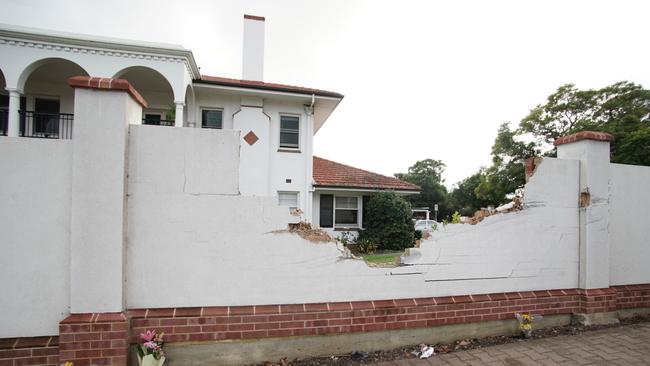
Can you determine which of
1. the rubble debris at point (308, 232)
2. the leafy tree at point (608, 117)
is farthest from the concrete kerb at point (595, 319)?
the leafy tree at point (608, 117)

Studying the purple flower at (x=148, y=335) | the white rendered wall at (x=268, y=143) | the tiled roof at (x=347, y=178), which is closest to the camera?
the purple flower at (x=148, y=335)

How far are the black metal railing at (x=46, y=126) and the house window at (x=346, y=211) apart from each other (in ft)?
33.8

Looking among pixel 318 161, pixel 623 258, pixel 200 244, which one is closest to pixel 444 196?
pixel 318 161

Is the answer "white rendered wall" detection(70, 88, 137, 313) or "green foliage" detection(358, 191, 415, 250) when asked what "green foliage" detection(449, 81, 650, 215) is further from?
"white rendered wall" detection(70, 88, 137, 313)

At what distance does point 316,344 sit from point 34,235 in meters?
2.90

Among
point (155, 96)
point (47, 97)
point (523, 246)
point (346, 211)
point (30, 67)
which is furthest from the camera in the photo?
point (346, 211)

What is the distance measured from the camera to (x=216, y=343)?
10.2ft

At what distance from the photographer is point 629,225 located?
453 centimetres

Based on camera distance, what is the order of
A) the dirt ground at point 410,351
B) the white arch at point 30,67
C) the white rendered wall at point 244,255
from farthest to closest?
the white arch at point 30,67
the dirt ground at point 410,351
the white rendered wall at point 244,255

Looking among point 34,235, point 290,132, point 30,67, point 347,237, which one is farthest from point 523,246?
point 30,67

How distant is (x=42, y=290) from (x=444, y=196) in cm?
5629

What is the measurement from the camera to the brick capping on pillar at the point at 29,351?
2.75m

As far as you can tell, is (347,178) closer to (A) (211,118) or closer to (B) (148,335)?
(A) (211,118)

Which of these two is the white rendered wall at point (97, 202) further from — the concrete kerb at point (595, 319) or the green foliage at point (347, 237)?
the green foliage at point (347, 237)
